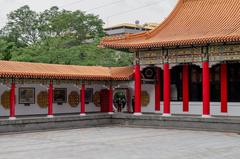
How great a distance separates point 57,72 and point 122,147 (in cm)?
1163

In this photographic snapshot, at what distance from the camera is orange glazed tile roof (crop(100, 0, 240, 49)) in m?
26.0

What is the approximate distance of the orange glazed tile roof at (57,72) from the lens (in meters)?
25.3

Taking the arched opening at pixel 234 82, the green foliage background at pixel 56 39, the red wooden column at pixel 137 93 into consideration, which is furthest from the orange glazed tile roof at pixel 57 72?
the green foliage background at pixel 56 39

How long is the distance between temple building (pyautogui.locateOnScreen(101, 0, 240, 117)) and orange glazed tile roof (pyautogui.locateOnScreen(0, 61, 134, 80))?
1.91 meters

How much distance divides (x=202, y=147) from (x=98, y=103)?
16269mm

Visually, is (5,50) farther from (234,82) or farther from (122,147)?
(122,147)

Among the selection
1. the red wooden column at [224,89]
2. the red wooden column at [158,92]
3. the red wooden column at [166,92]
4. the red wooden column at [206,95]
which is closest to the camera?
the red wooden column at [206,95]

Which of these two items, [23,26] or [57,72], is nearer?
[57,72]

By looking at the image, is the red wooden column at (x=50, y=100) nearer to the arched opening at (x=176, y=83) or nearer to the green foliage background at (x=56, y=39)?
the arched opening at (x=176, y=83)

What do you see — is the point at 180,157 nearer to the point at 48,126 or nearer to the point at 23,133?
the point at 23,133

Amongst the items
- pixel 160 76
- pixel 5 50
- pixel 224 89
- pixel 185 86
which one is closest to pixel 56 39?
pixel 5 50

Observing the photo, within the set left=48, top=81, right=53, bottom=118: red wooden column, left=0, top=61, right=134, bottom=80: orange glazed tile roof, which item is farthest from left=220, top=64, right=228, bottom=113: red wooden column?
left=48, top=81, right=53, bottom=118: red wooden column

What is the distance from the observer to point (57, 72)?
27.8m

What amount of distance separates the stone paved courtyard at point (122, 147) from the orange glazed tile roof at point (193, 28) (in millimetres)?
6008
